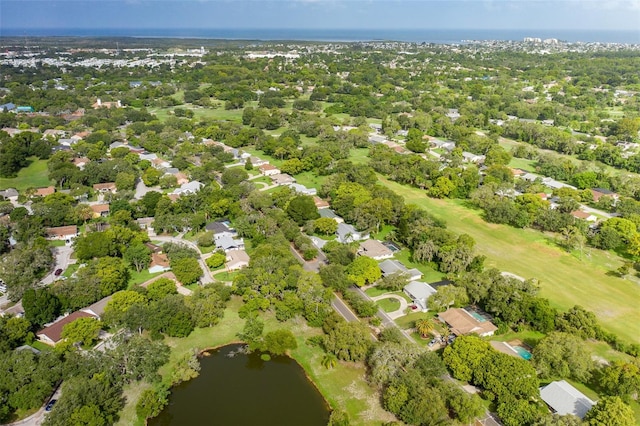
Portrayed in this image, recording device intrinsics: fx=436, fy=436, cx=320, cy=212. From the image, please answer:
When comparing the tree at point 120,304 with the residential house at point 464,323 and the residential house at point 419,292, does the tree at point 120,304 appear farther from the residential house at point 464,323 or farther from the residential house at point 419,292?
the residential house at point 464,323

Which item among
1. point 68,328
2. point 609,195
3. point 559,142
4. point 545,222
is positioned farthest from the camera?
point 559,142

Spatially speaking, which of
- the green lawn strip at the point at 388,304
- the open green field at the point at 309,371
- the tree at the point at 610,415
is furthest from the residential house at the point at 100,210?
the tree at the point at 610,415

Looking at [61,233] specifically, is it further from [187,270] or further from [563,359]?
[563,359]

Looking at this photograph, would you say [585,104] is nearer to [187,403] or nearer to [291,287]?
[291,287]

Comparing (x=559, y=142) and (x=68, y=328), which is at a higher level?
(x=559, y=142)

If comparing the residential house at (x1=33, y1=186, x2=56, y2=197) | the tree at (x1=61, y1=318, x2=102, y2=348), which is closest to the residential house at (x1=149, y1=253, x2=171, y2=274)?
the tree at (x1=61, y1=318, x2=102, y2=348)

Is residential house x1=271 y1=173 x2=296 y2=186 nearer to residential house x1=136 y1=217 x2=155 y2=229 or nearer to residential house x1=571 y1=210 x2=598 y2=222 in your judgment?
residential house x1=136 y1=217 x2=155 y2=229

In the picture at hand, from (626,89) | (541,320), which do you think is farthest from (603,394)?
(626,89)

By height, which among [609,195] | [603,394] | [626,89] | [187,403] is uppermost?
[626,89]
